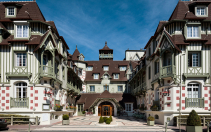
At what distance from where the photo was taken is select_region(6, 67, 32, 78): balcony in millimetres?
21141

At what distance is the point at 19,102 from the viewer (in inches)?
834

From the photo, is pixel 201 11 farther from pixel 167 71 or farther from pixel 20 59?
pixel 20 59

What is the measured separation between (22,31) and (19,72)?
4775mm

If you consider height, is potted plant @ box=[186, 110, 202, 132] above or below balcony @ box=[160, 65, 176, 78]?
below

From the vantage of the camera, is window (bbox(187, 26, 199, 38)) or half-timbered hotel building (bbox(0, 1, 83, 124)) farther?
window (bbox(187, 26, 199, 38))

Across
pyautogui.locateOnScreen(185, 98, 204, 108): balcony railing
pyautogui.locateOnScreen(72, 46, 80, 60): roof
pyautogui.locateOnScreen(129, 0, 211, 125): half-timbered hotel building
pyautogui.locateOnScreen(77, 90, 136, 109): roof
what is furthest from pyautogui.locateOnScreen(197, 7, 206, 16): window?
pyautogui.locateOnScreen(72, 46, 80, 60): roof

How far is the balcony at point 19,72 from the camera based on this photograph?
21141 millimetres

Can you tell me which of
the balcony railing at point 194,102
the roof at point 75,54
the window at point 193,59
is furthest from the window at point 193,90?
the roof at point 75,54

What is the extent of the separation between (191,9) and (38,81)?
1959cm

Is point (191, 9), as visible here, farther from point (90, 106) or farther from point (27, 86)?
point (90, 106)

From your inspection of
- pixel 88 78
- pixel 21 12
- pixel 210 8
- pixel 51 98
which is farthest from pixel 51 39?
pixel 88 78

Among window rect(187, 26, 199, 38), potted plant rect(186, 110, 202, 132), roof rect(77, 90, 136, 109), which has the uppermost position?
window rect(187, 26, 199, 38)

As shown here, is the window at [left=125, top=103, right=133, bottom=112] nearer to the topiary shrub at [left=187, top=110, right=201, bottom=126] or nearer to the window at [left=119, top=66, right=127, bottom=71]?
the window at [left=119, top=66, right=127, bottom=71]

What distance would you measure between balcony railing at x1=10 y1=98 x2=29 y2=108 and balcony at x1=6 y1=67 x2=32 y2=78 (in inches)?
104
